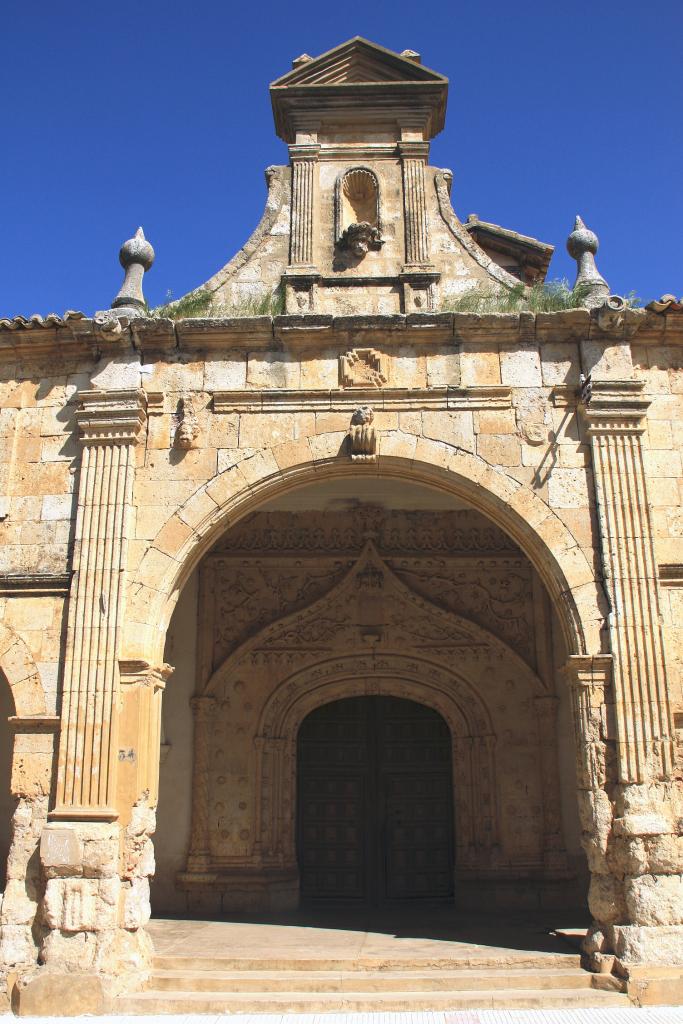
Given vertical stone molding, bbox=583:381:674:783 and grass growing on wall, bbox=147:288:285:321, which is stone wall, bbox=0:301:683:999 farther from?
grass growing on wall, bbox=147:288:285:321

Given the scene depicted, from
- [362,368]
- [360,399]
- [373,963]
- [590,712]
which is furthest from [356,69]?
[373,963]

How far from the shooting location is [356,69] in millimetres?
8195

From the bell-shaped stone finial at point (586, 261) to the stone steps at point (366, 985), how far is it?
4.90m

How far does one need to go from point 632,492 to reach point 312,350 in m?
2.69

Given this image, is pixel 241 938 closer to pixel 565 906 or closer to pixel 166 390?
pixel 565 906

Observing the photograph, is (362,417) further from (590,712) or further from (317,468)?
(590,712)

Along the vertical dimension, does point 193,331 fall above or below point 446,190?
below

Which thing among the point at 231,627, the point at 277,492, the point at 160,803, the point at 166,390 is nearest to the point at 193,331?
the point at 166,390

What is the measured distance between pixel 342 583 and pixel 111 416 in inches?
130

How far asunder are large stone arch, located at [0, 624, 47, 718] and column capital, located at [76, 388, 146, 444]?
161 centimetres

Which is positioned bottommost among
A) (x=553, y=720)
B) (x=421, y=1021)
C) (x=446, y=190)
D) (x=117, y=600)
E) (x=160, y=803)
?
(x=421, y=1021)

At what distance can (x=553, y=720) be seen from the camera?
9031 mm

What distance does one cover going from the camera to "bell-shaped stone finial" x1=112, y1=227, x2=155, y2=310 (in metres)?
7.49

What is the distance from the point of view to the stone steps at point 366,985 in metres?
5.71
